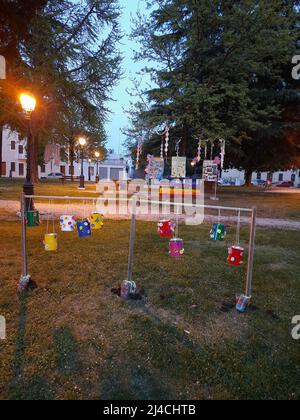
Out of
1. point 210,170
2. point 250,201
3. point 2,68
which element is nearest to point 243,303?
point 2,68

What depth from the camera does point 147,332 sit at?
3.32 meters

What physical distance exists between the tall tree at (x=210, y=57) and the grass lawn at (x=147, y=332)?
12.4m

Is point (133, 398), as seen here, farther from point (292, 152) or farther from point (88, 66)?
point (292, 152)

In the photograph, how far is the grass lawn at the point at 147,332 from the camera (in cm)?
255

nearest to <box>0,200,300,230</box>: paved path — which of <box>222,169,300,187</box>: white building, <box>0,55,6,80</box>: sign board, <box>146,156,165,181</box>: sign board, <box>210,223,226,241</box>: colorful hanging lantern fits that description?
<box>0,55,6,80</box>: sign board

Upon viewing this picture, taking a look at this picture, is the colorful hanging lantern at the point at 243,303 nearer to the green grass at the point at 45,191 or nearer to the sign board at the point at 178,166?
the green grass at the point at 45,191

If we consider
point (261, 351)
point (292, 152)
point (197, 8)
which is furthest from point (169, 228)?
point (292, 152)

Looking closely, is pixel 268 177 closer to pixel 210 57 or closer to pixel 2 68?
pixel 210 57

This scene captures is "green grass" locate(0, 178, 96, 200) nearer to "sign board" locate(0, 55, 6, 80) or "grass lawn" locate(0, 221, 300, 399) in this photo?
"sign board" locate(0, 55, 6, 80)

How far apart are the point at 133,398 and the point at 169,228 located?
2416 millimetres

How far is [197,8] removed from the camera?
622 inches

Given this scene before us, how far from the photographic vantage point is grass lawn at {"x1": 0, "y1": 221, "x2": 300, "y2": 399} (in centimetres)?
255

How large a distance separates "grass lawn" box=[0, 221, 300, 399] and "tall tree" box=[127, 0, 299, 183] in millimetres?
12446

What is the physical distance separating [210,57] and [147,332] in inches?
725
